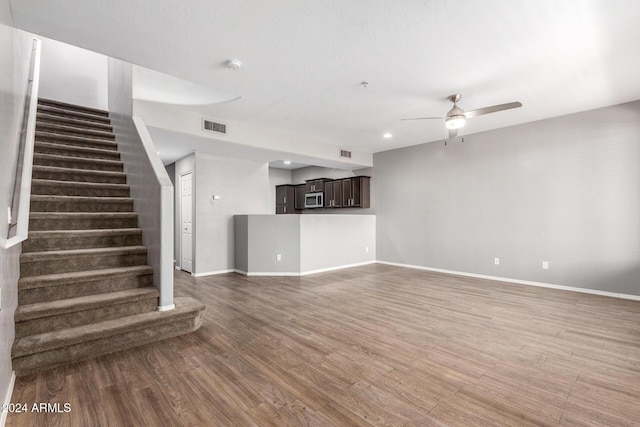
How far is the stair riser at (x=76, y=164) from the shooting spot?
3.70 meters

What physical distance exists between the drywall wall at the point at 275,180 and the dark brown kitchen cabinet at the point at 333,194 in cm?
211

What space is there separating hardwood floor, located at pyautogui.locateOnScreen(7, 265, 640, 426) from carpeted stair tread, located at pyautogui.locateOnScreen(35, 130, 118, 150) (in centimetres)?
307

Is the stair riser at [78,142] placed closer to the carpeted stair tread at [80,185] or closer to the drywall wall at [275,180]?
the carpeted stair tread at [80,185]

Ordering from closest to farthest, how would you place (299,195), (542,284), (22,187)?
(22,187) < (542,284) < (299,195)

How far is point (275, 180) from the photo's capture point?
995 centimetres

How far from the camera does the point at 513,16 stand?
242cm

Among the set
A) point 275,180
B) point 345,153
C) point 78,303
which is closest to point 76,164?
point 78,303

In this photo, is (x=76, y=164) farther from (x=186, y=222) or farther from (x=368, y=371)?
(x=368, y=371)

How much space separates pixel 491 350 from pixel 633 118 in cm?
438

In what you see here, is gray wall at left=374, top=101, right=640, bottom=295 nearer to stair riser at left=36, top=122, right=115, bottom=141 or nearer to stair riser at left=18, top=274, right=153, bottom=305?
stair riser at left=18, top=274, right=153, bottom=305

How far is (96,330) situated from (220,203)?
12.6 feet

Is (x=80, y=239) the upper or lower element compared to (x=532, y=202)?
lower

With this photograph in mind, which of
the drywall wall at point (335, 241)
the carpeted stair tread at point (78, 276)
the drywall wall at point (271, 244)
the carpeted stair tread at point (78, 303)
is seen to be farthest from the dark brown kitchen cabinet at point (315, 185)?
the carpeted stair tread at point (78, 303)

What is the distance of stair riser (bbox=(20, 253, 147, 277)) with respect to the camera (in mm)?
2666
